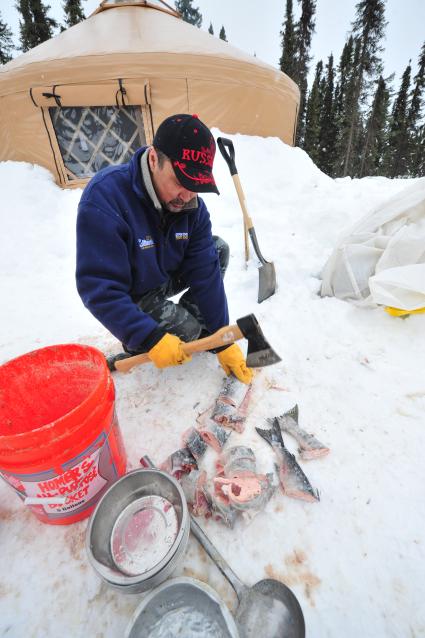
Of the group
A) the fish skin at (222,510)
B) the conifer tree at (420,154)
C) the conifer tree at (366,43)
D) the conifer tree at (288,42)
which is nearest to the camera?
the fish skin at (222,510)

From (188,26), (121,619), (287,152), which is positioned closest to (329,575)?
(121,619)

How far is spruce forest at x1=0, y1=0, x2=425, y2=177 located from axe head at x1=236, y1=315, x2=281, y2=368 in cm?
1710

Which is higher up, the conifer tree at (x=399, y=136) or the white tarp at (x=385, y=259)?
the conifer tree at (x=399, y=136)

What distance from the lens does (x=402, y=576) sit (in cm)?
97

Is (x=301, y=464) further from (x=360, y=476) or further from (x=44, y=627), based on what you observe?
(x=44, y=627)

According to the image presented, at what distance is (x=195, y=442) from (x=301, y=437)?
0.48 meters

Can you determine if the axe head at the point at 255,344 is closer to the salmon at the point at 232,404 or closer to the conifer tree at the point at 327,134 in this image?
the salmon at the point at 232,404

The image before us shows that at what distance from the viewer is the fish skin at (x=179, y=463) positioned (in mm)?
1259

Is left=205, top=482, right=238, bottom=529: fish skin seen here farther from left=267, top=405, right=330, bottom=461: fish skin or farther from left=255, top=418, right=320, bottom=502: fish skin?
left=267, top=405, right=330, bottom=461: fish skin

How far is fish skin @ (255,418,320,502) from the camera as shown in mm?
1154

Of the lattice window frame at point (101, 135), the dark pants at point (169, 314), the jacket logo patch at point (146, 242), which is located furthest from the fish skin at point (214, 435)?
the lattice window frame at point (101, 135)

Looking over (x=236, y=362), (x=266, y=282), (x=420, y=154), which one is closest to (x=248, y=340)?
(x=236, y=362)

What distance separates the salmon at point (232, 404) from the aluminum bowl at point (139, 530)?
0.45 m

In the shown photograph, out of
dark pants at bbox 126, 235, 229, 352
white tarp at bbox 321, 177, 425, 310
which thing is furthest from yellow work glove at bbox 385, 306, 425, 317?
dark pants at bbox 126, 235, 229, 352
